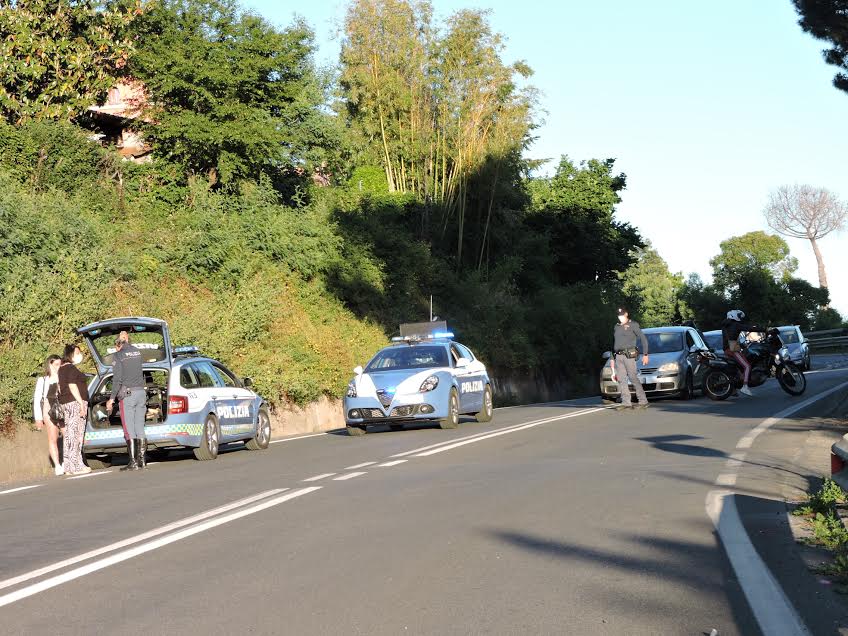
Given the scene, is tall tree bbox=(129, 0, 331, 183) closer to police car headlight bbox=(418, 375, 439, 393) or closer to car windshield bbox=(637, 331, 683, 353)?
car windshield bbox=(637, 331, 683, 353)

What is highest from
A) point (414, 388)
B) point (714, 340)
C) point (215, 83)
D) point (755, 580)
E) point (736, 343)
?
point (215, 83)

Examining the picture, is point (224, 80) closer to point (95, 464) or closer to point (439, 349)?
point (439, 349)

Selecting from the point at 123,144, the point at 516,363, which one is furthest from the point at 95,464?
the point at 516,363

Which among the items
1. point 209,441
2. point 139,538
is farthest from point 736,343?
point 139,538

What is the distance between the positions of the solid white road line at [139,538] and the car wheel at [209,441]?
211 inches

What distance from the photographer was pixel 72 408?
16.2 metres

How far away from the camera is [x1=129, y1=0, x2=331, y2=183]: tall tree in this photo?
3234 centimetres

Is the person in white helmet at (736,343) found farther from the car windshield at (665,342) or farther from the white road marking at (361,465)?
the white road marking at (361,465)

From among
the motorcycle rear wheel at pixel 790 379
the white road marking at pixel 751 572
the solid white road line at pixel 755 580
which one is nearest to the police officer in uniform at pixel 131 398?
the white road marking at pixel 751 572

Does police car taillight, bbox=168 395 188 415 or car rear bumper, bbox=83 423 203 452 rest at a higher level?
police car taillight, bbox=168 395 188 415

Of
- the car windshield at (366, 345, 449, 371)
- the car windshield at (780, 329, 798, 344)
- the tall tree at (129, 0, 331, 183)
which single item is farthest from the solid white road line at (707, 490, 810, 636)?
the car windshield at (780, 329, 798, 344)

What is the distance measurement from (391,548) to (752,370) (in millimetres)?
20534

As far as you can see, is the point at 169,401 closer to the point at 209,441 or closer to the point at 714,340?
the point at 209,441

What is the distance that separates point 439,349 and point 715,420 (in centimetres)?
509
